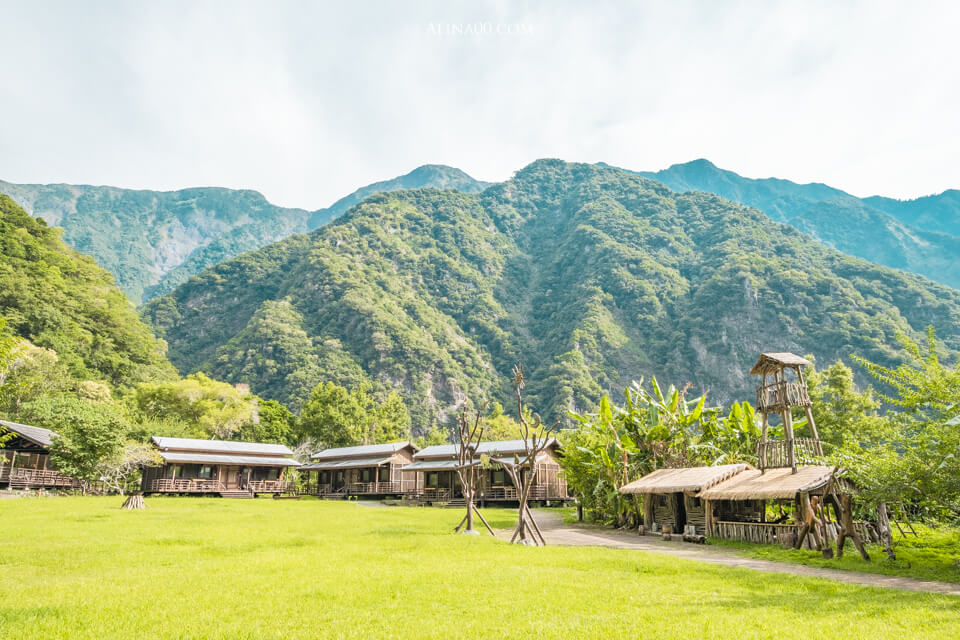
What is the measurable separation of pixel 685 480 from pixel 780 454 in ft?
12.4

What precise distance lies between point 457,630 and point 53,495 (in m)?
44.9

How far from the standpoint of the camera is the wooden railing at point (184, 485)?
46.5m

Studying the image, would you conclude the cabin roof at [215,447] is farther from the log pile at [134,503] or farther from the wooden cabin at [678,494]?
the wooden cabin at [678,494]

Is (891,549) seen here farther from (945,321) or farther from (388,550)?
(945,321)

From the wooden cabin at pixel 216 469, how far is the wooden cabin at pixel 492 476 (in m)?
12.8

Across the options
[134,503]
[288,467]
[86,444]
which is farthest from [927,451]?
[288,467]

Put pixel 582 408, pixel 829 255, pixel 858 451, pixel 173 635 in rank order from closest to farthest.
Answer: pixel 173 635
pixel 858 451
pixel 582 408
pixel 829 255

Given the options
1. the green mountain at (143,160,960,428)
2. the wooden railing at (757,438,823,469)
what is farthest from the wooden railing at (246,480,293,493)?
the green mountain at (143,160,960,428)

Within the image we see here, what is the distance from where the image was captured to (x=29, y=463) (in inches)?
1673

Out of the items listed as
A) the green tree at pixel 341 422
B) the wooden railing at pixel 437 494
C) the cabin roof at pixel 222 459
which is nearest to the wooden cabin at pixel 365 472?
the wooden railing at pixel 437 494

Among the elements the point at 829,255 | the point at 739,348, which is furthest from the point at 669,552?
the point at 829,255

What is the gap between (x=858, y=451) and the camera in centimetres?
1903

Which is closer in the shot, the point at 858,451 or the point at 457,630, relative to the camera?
the point at 457,630

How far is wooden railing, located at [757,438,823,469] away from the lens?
69.6ft
